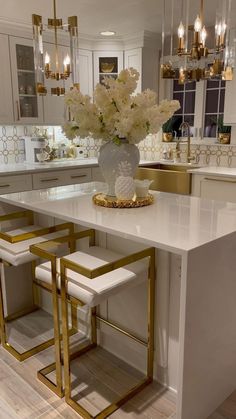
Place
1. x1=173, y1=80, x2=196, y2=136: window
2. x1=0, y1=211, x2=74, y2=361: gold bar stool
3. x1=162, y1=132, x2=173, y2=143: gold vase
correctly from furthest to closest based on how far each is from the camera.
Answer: x1=162, y1=132, x2=173, y2=143: gold vase, x1=173, y1=80, x2=196, y2=136: window, x1=0, y1=211, x2=74, y2=361: gold bar stool

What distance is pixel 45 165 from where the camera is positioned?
13.4ft

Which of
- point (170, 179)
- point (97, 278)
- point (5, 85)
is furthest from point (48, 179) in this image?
point (97, 278)

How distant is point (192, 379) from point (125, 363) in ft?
2.21

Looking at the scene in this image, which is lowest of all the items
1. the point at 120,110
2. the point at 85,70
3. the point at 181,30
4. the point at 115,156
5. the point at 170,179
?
the point at 170,179

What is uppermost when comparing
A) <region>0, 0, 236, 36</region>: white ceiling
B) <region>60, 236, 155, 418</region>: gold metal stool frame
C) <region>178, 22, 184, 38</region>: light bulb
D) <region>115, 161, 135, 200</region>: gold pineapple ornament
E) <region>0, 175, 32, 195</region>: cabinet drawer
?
<region>0, 0, 236, 36</region>: white ceiling

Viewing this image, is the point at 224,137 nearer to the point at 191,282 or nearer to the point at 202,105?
the point at 202,105

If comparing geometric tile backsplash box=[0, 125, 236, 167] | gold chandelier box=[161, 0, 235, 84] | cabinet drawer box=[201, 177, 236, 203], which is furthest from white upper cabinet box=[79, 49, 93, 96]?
gold chandelier box=[161, 0, 235, 84]

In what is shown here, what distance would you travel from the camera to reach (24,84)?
4.00 meters

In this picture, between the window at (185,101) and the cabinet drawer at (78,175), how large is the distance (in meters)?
1.35

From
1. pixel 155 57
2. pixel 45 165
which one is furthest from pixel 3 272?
pixel 155 57

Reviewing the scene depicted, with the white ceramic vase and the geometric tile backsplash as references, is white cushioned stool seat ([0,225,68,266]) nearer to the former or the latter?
the white ceramic vase

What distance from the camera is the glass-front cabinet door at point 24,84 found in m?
3.86

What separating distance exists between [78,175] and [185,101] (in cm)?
172

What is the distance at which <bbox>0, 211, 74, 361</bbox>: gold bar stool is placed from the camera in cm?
203
